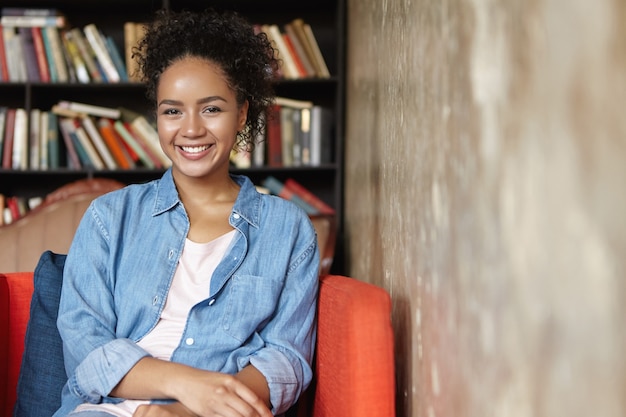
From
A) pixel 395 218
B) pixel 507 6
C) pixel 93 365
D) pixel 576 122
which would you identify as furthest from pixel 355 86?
pixel 576 122

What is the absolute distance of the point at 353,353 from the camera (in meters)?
1.05

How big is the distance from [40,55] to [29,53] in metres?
0.05

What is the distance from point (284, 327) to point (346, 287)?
19 cm

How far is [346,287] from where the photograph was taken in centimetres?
116

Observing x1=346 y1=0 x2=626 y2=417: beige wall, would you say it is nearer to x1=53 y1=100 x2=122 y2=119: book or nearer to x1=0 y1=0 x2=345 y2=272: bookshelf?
x1=0 y1=0 x2=345 y2=272: bookshelf

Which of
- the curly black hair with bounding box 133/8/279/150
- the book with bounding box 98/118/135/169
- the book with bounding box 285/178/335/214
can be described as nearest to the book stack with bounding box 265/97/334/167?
the book with bounding box 285/178/335/214

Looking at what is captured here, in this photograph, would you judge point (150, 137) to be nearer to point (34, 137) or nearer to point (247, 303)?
point (34, 137)

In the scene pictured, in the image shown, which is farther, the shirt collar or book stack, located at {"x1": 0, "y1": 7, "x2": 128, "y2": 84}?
book stack, located at {"x1": 0, "y1": 7, "x2": 128, "y2": 84}

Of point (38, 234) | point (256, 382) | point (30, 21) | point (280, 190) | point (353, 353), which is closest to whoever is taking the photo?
point (353, 353)

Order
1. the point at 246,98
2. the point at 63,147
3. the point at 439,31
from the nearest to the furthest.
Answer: the point at 439,31
the point at 246,98
the point at 63,147

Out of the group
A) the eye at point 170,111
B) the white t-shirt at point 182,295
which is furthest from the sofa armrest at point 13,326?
the eye at point 170,111

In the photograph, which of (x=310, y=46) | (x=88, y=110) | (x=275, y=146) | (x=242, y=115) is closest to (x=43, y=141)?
(x=88, y=110)

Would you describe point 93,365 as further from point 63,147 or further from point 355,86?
point 63,147

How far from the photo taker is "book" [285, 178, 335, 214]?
3289 mm
